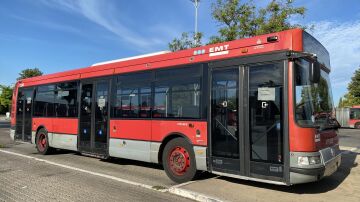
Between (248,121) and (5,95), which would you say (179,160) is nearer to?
(248,121)

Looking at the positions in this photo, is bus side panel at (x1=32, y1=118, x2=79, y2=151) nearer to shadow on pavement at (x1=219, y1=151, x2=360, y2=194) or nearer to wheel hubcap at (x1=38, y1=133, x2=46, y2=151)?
wheel hubcap at (x1=38, y1=133, x2=46, y2=151)

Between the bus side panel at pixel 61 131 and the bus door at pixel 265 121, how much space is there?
6.96 meters

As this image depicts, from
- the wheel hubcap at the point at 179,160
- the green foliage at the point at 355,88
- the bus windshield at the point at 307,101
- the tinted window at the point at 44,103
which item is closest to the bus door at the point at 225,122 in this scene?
the wheel hubcap at the point at 179,160

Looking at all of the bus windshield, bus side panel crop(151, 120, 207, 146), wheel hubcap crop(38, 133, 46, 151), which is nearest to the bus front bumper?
the bus windshield

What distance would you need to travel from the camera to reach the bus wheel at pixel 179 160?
8.23 meters

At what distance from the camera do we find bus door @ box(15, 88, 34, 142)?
14.9m

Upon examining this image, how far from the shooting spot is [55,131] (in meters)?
13.2

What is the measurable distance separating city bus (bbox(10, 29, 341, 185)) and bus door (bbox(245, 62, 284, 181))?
0.02 m

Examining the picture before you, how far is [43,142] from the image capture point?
14031mm

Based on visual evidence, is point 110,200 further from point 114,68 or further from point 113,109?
point 114,68

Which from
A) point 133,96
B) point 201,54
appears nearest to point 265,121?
point 201,54

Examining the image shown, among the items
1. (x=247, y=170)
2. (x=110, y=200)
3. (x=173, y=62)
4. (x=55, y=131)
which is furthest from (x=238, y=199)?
(x=55, y=131)

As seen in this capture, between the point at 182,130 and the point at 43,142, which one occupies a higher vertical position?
the point at 182,130

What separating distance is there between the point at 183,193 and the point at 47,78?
908 cm
